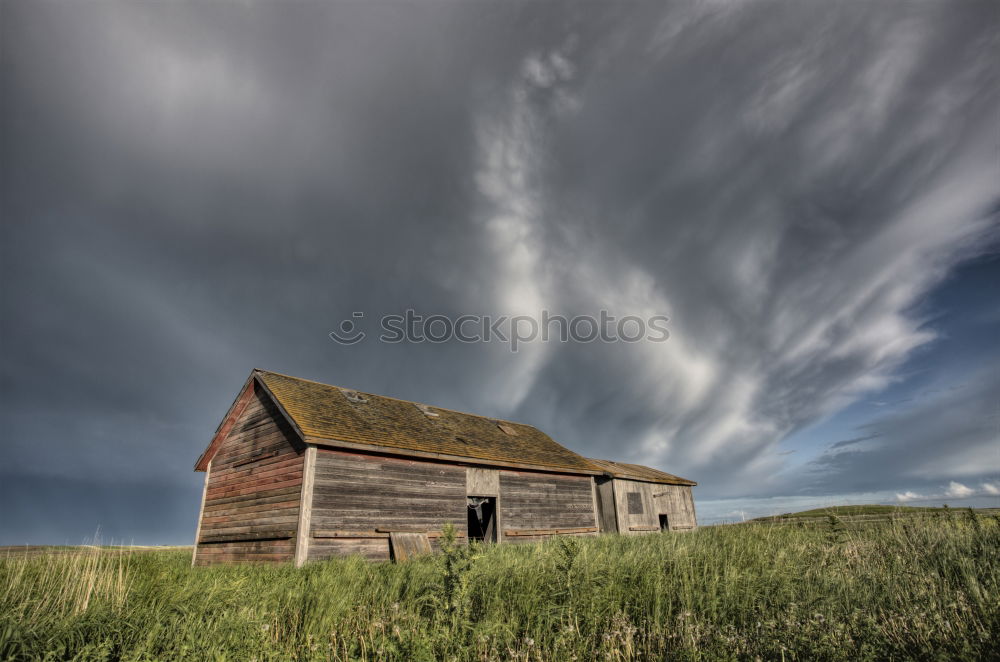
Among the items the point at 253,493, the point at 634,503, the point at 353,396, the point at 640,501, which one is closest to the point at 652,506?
the point at 640,501

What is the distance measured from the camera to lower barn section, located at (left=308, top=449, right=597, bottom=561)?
1305 cm

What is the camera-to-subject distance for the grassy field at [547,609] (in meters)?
4.06

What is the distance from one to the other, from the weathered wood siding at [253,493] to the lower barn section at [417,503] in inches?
33.7

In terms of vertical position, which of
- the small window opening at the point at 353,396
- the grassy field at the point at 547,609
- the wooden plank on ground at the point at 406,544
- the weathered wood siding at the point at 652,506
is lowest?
the grassy field at the point at 547,609

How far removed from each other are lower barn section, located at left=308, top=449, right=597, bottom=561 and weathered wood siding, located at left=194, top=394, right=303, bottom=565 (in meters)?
0.86

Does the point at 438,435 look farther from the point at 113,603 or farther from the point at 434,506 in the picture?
the point at 113,603

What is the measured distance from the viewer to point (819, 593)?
5.70m

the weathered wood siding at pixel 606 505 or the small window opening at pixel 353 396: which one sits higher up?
the small window opening at pixel 353 396

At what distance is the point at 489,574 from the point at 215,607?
11.5 ft

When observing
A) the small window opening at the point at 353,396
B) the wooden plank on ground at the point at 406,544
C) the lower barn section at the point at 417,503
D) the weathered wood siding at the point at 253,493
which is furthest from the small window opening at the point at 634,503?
the weathered wood siding at the point at 253,493

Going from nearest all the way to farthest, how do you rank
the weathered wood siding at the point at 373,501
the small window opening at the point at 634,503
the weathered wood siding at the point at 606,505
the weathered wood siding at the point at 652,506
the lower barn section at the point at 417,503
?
the weathered wood siding at the point at 373,501 < the lower barn section at the point at 417,503 < the weathered wood siding at the point at 606,505 < the weathered wood siding at the point at 652,506 < the small window opening at the point at 634,503

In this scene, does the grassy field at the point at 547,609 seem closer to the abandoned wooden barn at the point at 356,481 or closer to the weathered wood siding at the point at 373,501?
the weathered wood siding at the point at 373,501

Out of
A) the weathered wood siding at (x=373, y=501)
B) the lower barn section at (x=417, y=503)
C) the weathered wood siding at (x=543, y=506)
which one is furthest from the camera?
the weathered wood siding at (x=543, y=506)

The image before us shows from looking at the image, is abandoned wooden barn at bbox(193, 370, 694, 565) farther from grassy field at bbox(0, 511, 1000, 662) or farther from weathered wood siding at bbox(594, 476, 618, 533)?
grassy field at bbox(0, 511, 1000, 662)
